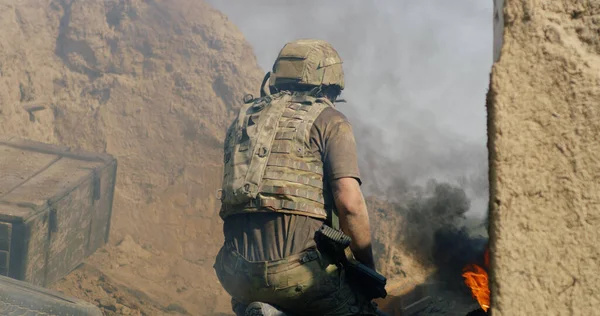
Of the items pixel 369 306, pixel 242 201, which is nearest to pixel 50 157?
pixel 242 201

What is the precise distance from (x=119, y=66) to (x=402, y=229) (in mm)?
6169

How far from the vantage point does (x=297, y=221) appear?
2996 mm

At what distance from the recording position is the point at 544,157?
5.38 feet

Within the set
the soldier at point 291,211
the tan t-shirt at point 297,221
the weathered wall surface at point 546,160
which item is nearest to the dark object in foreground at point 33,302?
the soldier at point 291,211

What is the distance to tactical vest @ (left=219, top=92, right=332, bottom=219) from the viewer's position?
9.88 ft

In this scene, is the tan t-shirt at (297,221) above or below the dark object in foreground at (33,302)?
above

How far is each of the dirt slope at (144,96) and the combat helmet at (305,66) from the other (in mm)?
4870

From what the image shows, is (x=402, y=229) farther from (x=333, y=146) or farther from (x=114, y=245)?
(x=333, y=146)

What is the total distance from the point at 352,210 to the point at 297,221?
0.98 ft

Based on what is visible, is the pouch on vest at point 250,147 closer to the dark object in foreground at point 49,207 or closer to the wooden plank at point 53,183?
the dark object in foreground at point 49,207

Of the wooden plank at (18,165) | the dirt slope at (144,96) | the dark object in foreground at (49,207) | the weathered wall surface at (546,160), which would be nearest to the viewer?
the weathered wall surface at (546,160)

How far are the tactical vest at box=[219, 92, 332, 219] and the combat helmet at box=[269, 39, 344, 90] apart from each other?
0.33 meters

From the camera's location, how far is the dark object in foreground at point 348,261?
2889mm

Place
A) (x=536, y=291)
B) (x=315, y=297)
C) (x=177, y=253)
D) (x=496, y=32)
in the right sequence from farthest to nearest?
(x=177, y=253) < (x=315, y=297) < (x=496, y=32) < (x=536, y=291)
